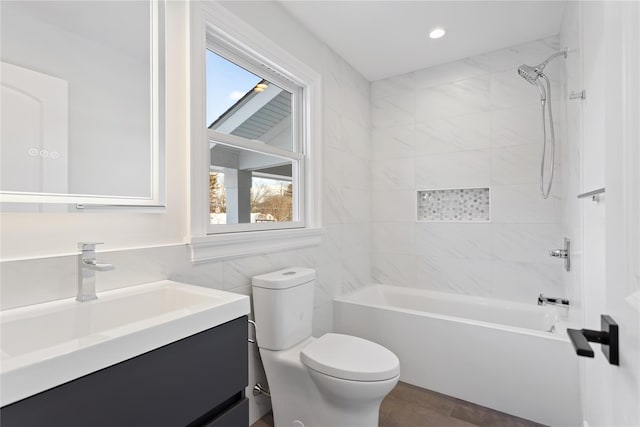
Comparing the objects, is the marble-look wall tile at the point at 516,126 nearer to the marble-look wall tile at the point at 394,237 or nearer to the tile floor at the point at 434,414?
the marble-look wall tile at the point at 394,237

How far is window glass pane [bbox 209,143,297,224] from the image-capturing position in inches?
67.5

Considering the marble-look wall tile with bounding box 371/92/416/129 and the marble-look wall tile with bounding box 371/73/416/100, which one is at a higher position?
the marble-look wall tile with bounding box 371/73/416/100

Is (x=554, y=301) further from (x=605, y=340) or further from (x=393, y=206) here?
(x=605, y=340)

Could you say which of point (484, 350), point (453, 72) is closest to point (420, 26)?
point (453, 72)

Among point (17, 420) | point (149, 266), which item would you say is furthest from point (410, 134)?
point (17, 420)

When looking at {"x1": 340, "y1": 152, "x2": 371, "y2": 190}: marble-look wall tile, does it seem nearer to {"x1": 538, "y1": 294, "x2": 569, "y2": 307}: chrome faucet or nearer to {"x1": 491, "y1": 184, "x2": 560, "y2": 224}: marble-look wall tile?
{"x1": 491, "y1": 184, "x2": 560, "y2": 224}: marble-look wall tile

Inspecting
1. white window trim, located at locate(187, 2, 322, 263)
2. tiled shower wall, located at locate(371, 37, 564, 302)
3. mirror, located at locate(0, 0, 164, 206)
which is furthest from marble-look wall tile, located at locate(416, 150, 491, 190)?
mirror, located at locate(0, 0, 164, 206)

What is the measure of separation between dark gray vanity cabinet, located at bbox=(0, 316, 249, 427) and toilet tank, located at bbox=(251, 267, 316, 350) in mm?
663

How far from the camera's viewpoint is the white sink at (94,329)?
58cm

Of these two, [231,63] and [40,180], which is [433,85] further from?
[40,180]

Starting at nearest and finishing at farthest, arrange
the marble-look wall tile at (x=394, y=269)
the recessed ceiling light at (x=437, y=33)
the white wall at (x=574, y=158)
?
1. the white wall at (x=574, y=158)
2. the recessed ceiling light at (x=437, y=33)
3. the marble-look wall tile at (x=394, y=269)

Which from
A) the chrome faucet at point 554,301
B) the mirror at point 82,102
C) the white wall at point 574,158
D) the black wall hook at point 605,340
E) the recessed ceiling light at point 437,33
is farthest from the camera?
the recessed ceiling light at point 437,33

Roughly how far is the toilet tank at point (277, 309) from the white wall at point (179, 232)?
0.11m

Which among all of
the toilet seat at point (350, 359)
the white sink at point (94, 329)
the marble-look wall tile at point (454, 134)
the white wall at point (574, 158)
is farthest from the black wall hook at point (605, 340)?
the marble-look wall tile at point (454, 134)
